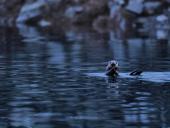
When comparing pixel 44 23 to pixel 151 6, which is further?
pixel 44 23

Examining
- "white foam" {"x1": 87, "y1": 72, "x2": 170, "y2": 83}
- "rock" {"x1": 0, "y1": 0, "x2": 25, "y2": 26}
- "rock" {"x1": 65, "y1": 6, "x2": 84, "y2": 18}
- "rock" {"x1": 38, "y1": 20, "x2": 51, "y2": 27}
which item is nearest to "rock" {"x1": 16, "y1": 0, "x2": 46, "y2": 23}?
"rock" {"x1": 38, "y1": 20, "x2": 51, "y2": 27}

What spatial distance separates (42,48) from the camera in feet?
137

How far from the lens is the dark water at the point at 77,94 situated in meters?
16.7

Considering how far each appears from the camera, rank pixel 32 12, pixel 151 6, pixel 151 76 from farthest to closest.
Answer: pixel 32 12, pixel 151 6, pixel 151 76

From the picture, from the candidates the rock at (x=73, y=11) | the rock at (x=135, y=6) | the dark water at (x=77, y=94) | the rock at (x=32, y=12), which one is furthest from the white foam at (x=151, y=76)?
the rock at (x=32, y=12)

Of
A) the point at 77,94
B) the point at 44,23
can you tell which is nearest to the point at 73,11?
the point at 44,23

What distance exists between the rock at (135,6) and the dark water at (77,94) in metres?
41.7

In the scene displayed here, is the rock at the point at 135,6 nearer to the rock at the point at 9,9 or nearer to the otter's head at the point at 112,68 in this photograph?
the rock at the point at 9,9

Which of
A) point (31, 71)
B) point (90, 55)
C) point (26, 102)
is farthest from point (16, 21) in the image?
point (26, 102)

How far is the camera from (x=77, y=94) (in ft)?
69.1

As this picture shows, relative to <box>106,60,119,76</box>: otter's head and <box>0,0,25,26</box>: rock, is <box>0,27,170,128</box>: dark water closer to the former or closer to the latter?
<box>106,60,119,76</box>: otter's head

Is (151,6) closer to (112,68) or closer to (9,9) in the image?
(9,9)

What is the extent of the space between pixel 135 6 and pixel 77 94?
5849 centimetres

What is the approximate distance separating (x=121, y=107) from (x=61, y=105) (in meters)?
1.51
